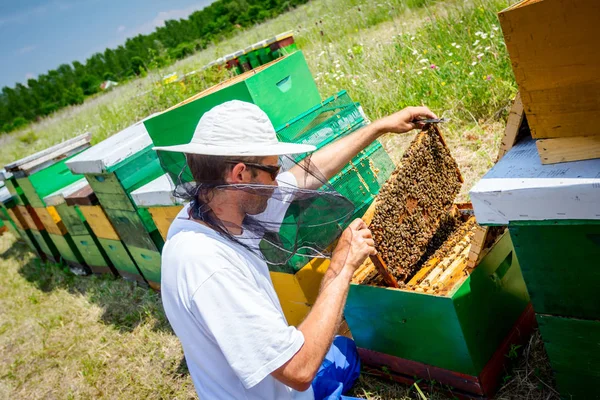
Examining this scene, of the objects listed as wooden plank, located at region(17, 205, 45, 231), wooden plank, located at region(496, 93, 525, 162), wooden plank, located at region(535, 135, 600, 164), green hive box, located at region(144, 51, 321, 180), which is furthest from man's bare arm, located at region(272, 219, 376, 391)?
wooden plank, located at region(17, 205, 45, 231)

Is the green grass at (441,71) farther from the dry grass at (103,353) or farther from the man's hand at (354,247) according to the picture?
the man's hand at (354,247)

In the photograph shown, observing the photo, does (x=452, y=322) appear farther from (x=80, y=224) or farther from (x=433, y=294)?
(x=80, y=224)

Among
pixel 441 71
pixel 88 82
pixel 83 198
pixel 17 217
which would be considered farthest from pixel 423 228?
pixel 88 82

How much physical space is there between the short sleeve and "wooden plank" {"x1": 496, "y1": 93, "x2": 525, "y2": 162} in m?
1.02

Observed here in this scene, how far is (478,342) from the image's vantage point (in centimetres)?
207

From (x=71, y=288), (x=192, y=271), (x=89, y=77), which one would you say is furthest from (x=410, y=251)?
(x=89, y=77)

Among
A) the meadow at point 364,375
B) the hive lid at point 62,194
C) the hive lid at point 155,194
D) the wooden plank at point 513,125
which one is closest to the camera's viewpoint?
the wooden plank at point 513,125

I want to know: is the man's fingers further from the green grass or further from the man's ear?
the green grass

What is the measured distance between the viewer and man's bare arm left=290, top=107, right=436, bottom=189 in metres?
2.35

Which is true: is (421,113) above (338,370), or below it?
above

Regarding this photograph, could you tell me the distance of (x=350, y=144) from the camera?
2523 millimetres

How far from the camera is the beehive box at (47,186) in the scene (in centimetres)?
555

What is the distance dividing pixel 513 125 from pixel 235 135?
1.00 meters

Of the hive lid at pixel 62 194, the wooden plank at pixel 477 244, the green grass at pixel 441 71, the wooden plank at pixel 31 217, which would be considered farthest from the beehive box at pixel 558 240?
the wooden plank at pixel 31 217
